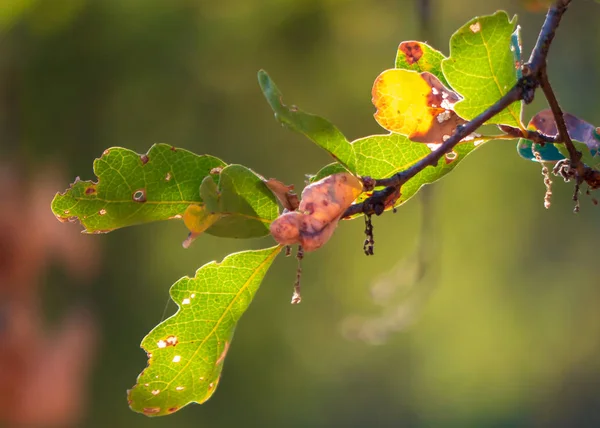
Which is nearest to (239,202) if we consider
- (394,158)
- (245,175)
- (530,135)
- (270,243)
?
(245,175)

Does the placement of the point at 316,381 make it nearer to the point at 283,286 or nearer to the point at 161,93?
the point at 283,286

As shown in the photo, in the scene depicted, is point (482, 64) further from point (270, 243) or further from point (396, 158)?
point (270, 243)

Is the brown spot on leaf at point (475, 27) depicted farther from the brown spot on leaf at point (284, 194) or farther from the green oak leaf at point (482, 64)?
the brown spot on leaf at point (284, 194)

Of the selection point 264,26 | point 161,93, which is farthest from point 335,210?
point 161,93

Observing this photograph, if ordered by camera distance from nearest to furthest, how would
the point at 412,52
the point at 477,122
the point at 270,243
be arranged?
1. the point at 477,122
2. the point at 412,52
3. the point at 270,243

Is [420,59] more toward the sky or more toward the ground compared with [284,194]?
more toward the sky

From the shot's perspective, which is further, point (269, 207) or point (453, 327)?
point (453, 327)
